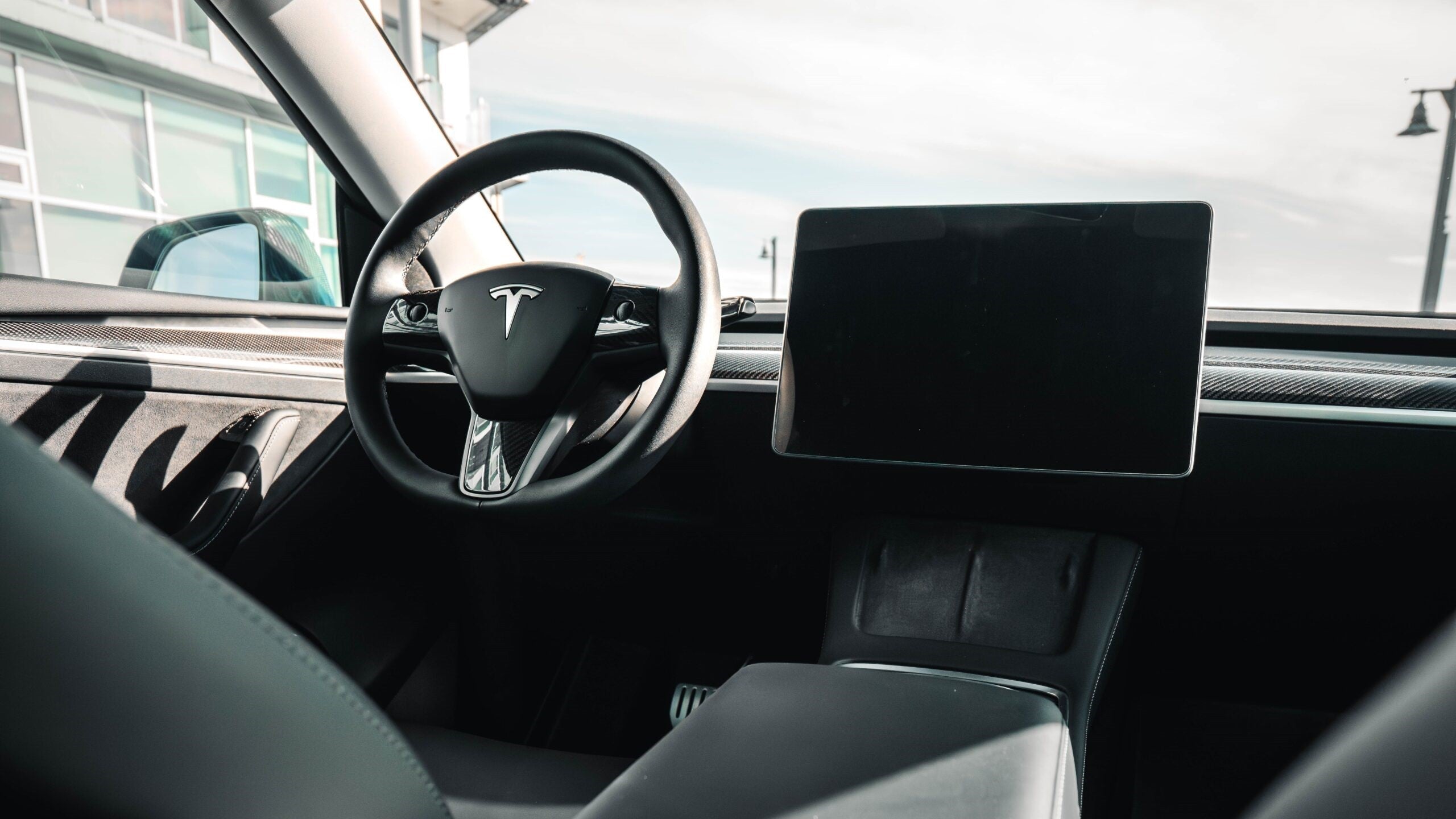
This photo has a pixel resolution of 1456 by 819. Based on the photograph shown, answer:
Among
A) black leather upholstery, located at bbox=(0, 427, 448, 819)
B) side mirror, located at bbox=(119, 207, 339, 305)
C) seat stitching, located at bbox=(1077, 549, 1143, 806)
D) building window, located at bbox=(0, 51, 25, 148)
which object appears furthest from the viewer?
side mirror, located at bbox=(119, 207, 339, 305)

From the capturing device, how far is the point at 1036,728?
0.83 metres

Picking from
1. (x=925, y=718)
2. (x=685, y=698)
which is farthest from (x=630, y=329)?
(x=685, y=698)

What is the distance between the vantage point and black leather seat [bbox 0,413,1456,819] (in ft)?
1.01

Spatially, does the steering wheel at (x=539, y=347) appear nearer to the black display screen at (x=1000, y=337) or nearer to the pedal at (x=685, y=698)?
the black display screen at (x=1000, y=337)

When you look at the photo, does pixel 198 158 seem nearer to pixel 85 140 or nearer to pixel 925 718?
pixel 85 140

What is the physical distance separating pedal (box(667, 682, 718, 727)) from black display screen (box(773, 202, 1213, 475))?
66 centimetres

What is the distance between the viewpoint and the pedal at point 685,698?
1.81 m

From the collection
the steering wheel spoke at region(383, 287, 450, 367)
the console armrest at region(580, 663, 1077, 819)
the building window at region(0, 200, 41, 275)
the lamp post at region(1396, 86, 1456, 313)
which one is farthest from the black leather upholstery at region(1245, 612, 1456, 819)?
the building window at region(0, 200, 41, 275)

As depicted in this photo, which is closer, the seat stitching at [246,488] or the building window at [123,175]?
the seat stitching at [246,488]

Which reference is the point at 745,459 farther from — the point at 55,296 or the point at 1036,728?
the point at 55,296

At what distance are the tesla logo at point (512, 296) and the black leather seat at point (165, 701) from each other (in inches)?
34.5

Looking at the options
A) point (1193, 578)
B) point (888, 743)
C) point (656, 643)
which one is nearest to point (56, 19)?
point (656, 643)

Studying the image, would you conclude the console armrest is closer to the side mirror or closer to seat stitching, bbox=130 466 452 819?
seat stitching, bbox=130 466 452 819

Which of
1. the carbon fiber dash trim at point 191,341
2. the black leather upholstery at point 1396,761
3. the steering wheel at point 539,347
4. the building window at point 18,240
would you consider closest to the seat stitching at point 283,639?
the black leather upholstery at point 1396,761
